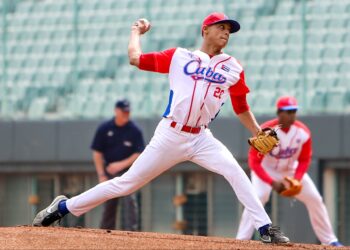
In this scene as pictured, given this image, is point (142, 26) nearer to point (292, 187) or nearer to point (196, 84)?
point (196, 84)

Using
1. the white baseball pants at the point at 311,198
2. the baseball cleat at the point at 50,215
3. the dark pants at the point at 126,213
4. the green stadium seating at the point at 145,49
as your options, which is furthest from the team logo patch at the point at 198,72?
the green stadium seating at the point at 145,49

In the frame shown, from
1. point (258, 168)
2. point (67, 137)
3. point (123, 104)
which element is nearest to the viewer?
point (258, 168)

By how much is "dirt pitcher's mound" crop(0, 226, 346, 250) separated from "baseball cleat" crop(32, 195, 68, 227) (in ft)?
0.33

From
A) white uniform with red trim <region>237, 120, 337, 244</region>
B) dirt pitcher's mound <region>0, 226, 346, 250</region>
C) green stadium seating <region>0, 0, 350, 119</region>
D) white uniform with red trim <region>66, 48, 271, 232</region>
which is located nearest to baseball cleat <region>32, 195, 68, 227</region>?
dirt pitcher's mound <region>0, 226, 346, 250</region>

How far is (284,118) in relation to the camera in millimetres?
11922

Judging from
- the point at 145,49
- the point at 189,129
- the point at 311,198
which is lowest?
the point at 311,198

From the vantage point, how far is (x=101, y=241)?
344 inches

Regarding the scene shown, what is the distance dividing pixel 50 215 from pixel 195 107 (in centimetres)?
158

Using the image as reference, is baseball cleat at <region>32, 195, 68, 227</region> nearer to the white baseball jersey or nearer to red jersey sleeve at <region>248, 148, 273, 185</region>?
the white baseball jersey

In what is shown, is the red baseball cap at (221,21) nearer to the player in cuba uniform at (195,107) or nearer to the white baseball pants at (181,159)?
the player in cuba uniform at (195,107)

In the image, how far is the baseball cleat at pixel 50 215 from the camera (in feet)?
31.1

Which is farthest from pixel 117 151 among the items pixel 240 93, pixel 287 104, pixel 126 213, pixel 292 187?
pixel 240 93

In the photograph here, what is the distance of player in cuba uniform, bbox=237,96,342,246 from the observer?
38.5ft

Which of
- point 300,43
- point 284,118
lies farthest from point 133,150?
point 300,43
